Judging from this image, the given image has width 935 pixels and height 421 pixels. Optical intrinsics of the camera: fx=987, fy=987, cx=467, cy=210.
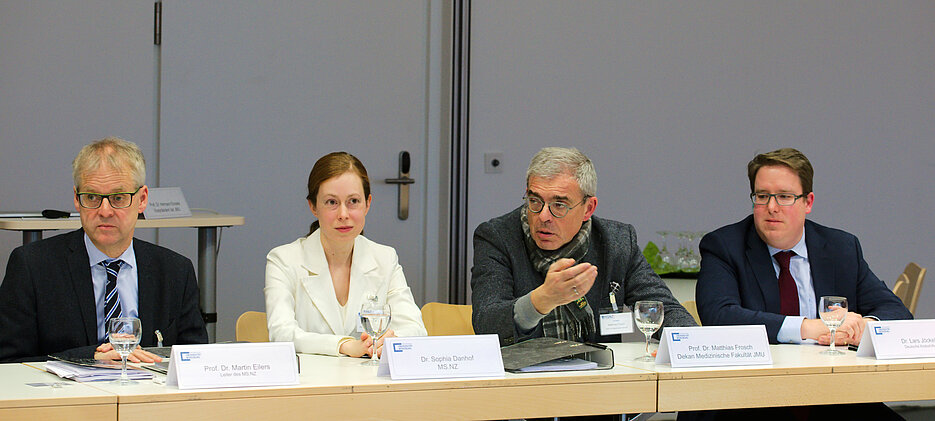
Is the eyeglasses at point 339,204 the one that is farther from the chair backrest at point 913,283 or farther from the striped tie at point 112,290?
the chair backrest at point 913,283

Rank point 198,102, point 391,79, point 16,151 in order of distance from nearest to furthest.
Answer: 1. point 16,151
2. point 198,102
3. point 391,79

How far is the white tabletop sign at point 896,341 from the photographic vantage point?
2465 mm

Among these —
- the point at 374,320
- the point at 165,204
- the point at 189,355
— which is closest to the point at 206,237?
the point at 165,204

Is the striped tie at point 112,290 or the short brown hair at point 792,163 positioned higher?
the short brown hair at point 792,163

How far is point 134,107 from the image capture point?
5074mm

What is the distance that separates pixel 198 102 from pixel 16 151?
914 millimetres

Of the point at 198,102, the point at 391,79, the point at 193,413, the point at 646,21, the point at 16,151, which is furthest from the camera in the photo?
the point at 646,21

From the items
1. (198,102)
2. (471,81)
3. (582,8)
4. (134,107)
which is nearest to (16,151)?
(134,107)

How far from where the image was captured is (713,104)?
237 inches

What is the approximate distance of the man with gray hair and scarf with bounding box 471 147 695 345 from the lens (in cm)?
279

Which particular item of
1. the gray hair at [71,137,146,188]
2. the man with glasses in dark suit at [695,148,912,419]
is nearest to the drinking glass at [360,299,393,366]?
the gray hair at [71,137,146,188]

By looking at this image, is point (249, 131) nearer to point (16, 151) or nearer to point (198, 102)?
point (198, 102)

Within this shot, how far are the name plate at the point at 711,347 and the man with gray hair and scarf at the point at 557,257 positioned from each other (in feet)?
1.45

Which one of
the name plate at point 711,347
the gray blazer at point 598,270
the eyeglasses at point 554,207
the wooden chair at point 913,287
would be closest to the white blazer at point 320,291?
the gray blazer at point 598,270
